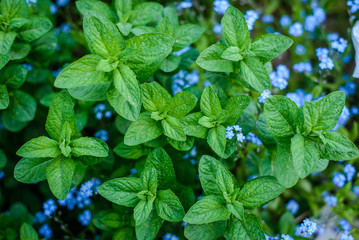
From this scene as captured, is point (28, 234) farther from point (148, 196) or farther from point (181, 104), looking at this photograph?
point (181, 104)

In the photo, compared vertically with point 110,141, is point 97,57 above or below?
above

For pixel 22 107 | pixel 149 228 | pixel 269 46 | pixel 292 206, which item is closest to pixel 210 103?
pixel 269 46

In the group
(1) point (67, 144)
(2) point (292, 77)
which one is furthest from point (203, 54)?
(2) point (292, 77)

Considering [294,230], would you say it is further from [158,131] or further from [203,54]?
[203,54]

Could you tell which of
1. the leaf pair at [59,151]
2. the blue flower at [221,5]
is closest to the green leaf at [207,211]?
the leaf pair at [59,151]

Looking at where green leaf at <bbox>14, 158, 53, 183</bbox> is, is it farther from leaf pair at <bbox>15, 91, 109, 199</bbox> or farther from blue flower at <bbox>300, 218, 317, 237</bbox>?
blue flower at <bbox>300, 218, 317, 237</bbox>

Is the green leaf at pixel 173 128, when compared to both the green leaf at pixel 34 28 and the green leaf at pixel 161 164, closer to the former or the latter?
the green leaf at pixel 161 164

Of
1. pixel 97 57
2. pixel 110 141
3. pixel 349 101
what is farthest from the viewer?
pixel 349 101

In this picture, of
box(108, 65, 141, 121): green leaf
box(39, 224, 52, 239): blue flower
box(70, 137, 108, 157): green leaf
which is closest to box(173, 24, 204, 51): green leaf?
box(108, 65, 141, 121): green leaf
